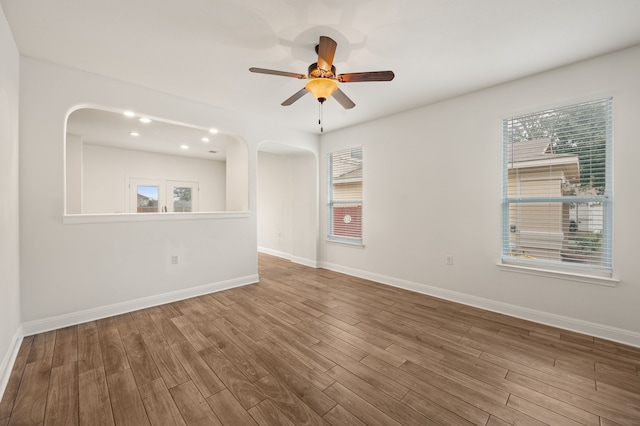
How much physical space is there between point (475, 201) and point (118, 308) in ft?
14.8

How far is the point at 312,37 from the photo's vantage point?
2285 mm

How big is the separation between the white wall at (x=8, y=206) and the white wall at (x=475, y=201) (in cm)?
407

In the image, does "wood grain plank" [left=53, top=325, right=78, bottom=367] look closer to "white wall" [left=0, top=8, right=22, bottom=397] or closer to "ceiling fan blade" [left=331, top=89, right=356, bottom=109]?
"white wall" [left=0, top=8, right=22, bottom=397]

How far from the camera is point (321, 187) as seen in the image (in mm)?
5406

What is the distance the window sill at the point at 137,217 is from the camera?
286cm

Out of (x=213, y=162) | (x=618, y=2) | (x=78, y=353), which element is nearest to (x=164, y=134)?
(x=213, y=162)

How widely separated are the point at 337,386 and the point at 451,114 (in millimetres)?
3461

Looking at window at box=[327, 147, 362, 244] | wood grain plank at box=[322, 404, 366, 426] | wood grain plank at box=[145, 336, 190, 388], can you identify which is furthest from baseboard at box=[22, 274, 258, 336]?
wood grain plank at box=[322, 404, 366, 426]

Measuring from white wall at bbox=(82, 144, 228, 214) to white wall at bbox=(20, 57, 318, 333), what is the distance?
3.82 m

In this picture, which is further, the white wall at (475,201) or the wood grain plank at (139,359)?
the white wall at (475,201)

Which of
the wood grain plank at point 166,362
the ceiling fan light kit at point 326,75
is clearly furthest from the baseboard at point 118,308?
the ceiling fan light kit at point 326,75

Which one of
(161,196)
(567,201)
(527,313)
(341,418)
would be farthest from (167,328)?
(161,196)

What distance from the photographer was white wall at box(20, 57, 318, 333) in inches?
103

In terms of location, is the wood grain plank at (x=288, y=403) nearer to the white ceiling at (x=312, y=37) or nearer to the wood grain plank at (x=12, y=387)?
the wood grain plank at (x=12, y=387)
